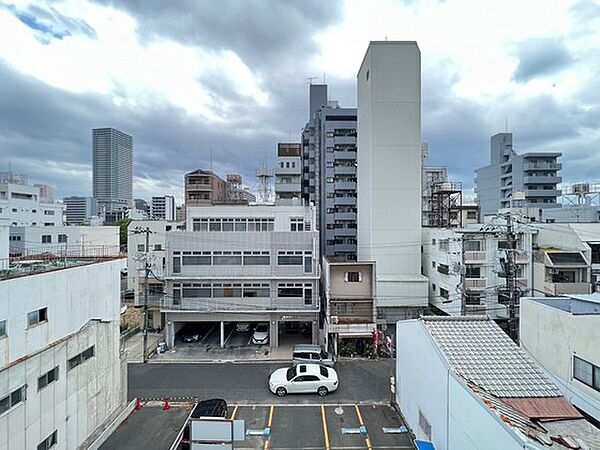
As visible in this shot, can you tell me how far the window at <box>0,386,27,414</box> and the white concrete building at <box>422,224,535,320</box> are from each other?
19274 mm

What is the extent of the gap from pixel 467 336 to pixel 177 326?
684 inches

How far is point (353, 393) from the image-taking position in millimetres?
14461

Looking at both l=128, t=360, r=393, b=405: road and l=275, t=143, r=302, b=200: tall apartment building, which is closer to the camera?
l=128, t=360, r=393, b=405: road

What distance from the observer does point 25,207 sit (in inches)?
1484

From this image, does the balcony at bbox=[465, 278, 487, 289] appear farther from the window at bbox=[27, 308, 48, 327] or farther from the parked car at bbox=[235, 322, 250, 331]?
the window at bbox=[27, 308, 48, 327]

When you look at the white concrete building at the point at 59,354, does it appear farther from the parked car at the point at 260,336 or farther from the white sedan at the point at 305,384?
the parked car at the point at 260,336

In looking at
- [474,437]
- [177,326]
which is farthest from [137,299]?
[474,437]

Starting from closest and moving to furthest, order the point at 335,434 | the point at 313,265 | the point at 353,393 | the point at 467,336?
the point at 467,336 < the point at 335,434 < the point at 353,393 < the point at 313,265

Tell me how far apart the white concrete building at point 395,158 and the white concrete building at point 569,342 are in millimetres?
13139

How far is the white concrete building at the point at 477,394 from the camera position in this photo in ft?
20.0

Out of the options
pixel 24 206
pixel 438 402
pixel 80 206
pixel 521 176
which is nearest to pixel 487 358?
pixel 438 402

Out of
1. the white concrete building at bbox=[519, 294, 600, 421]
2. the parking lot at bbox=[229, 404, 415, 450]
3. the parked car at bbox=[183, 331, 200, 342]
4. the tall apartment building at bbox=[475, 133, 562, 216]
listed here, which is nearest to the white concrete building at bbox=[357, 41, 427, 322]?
the parked car at bbox=[183, 331, 200, 342]

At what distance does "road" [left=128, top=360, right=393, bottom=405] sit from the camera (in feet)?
46.2

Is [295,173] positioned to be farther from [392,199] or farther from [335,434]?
[335,434]
